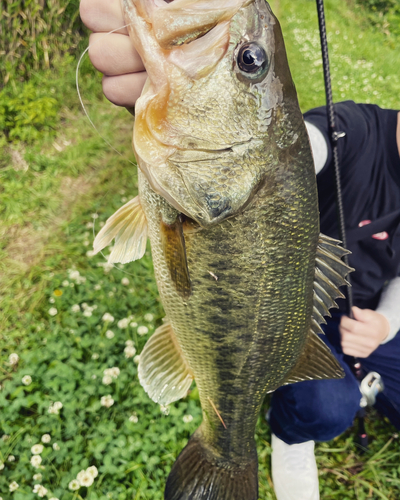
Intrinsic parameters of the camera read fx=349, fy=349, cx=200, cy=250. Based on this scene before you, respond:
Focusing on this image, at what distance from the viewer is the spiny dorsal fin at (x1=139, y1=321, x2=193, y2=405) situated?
155 cm

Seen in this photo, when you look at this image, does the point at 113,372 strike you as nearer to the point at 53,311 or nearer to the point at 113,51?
the point at 53,311

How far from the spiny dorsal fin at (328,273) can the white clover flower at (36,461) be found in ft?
5.21

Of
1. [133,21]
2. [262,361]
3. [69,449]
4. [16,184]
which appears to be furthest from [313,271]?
[16,184]

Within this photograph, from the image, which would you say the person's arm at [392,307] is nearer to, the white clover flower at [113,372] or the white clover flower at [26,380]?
the white clover flower at [113,372]

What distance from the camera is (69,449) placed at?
1.94m

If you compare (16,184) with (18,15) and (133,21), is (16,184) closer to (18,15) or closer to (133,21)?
(18,15)

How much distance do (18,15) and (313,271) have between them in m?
3.83

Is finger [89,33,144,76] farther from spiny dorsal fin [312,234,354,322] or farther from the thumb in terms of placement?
the thumb

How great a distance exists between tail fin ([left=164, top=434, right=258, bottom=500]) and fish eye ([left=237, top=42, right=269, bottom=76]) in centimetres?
165

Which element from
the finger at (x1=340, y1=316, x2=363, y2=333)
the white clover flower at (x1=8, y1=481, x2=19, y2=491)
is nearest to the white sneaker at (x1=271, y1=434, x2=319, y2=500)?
the finger at (x1=340, y1=316, x2=363, y2=333)

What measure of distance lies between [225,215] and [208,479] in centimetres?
136

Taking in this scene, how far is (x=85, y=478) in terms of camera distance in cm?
182

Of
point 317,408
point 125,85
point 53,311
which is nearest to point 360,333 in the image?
point 317,408

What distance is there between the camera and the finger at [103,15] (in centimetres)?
94
